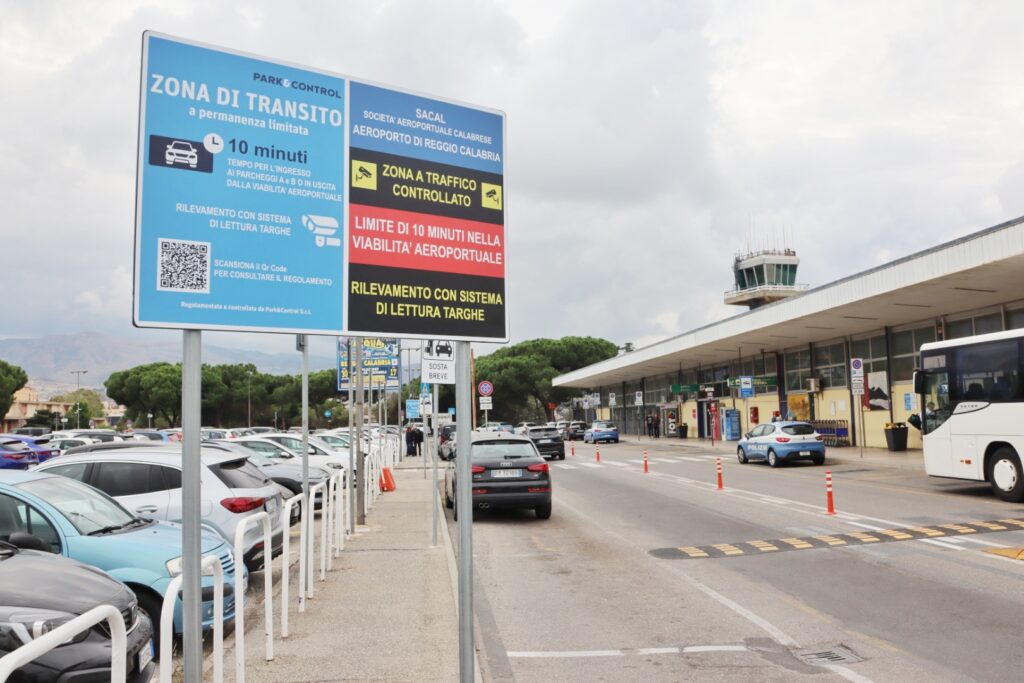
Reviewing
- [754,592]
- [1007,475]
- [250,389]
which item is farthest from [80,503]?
[250,389]

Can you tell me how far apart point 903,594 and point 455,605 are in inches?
181

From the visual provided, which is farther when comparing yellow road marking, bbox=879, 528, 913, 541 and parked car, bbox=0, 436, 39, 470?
parked car, bbox=0, 436, 39, 470

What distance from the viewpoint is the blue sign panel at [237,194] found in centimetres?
318

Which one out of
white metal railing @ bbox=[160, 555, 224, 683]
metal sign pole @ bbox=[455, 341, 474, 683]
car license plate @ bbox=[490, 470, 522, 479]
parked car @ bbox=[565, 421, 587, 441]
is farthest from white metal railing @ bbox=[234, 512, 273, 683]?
parked car @ bbox=[565, 421, 587, 441]

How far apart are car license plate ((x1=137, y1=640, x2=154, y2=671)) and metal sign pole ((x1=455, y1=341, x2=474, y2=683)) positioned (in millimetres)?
2303

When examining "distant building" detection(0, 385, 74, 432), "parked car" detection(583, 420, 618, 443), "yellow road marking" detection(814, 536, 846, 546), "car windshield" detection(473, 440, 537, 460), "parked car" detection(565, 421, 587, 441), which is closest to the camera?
"yellow road marking" detection(814, 536, 846, 546)

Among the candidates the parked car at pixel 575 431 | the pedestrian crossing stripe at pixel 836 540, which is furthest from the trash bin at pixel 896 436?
the parked car at pixel 575 431

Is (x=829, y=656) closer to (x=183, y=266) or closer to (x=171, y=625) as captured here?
(x=171, y=625)

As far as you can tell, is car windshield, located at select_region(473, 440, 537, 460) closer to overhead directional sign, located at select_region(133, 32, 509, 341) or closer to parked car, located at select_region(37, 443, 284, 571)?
parked car, located at select_region(37, 443, 284, 571)

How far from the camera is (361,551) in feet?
35.4

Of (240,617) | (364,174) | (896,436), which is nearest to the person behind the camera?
(364,174)

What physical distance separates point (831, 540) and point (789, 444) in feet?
51.0

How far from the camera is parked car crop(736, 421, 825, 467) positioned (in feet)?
83.7

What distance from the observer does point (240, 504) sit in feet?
29.5
